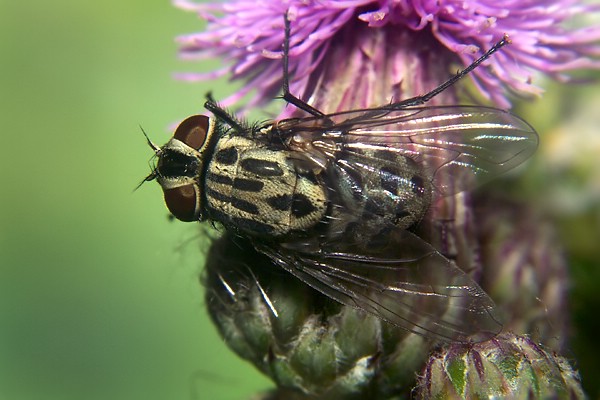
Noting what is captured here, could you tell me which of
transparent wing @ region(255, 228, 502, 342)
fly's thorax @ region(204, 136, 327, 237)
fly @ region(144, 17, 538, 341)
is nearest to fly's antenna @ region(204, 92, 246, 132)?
fly @ region(144, 17, 538, 341)

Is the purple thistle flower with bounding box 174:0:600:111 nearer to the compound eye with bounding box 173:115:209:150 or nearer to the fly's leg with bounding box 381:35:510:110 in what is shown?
the fly's leg with bounding box 381:35:510:110

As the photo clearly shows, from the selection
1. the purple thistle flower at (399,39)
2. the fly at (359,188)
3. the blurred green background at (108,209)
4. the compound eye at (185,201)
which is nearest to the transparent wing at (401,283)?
the fly at (359,188)

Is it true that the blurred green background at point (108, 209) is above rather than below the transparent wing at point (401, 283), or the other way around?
below

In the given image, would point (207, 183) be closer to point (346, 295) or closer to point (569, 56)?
point (346, 295)

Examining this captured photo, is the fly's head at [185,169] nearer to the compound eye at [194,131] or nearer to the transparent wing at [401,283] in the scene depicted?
the compound eye at [194,131]

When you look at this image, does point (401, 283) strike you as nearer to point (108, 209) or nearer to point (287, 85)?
point (287, 85)

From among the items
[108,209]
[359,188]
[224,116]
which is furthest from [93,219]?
[359,188]

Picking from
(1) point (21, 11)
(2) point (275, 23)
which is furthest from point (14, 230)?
(2) point (275, 23)
